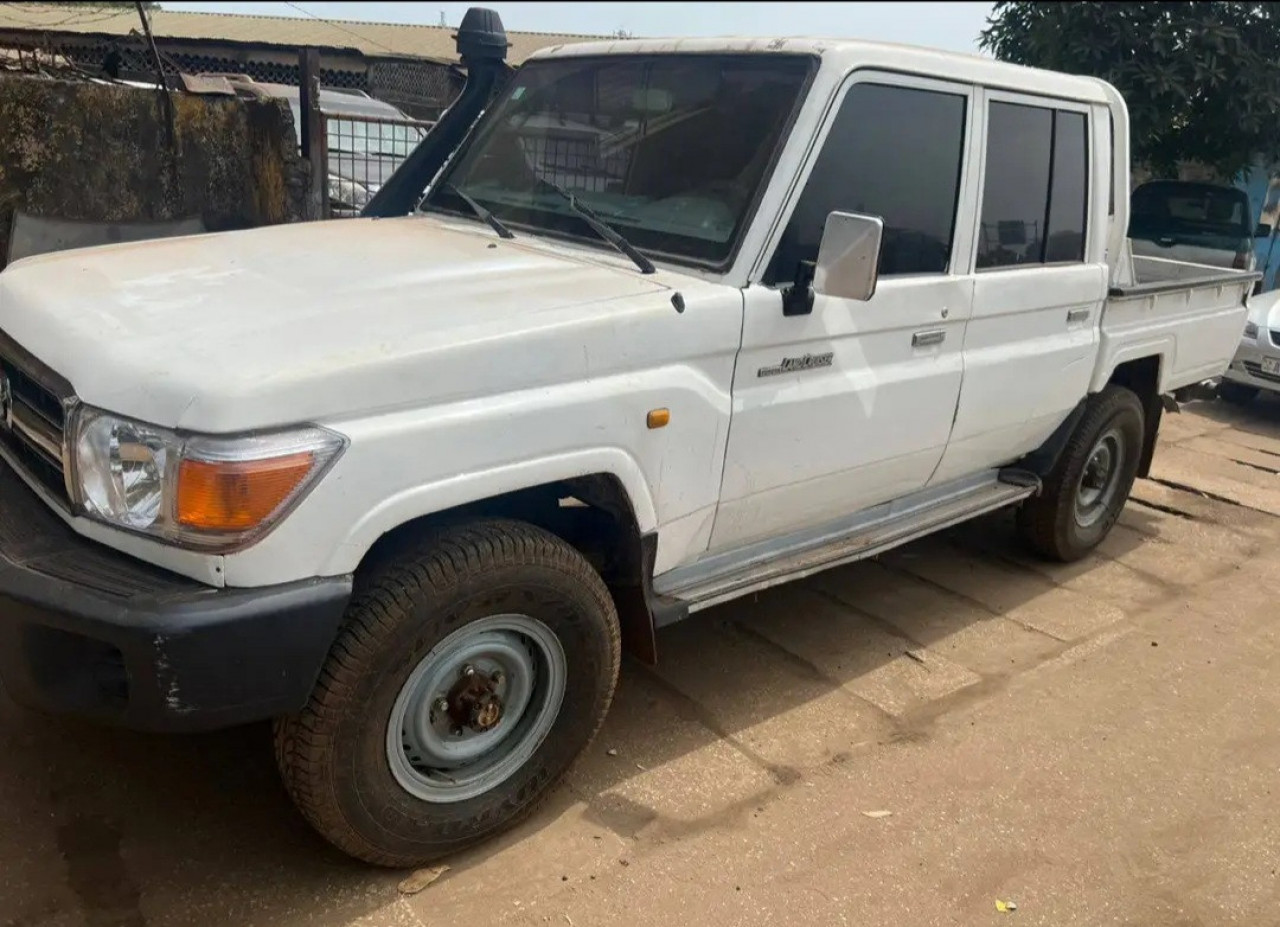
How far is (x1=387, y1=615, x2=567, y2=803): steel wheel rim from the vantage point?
2729 mm

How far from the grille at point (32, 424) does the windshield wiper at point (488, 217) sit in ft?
4.88

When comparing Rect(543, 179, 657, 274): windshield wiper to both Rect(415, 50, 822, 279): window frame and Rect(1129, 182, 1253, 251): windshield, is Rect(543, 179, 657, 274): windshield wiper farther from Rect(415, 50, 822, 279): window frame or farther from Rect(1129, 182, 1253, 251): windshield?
Rect(1129, 182, 1253, 251): windshield

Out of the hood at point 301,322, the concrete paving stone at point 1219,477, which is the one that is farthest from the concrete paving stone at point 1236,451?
the hood at point 301,322

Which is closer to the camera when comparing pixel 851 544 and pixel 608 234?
pixel 608 234

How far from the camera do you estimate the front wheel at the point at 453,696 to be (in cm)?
252

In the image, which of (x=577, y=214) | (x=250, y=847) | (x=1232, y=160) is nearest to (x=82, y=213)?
(x=577, y=214)

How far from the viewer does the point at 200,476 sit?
2.25m

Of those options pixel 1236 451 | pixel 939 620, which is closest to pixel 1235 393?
pixel 1236 451

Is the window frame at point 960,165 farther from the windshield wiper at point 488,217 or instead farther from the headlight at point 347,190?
the headlight at point 347,190

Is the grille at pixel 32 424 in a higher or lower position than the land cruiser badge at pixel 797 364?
lower

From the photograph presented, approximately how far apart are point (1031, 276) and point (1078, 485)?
50.3 inches

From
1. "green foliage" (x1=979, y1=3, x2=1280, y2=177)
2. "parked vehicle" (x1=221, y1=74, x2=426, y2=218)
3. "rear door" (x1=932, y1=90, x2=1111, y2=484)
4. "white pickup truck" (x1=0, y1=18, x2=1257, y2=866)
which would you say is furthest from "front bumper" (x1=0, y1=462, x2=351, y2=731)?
"green foliage" (x1=979, y1=3, x2=1280, y2=177)

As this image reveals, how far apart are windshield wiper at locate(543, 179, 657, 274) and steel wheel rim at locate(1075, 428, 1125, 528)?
2.90m

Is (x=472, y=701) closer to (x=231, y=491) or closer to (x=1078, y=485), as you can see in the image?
(x=231, y=491)
